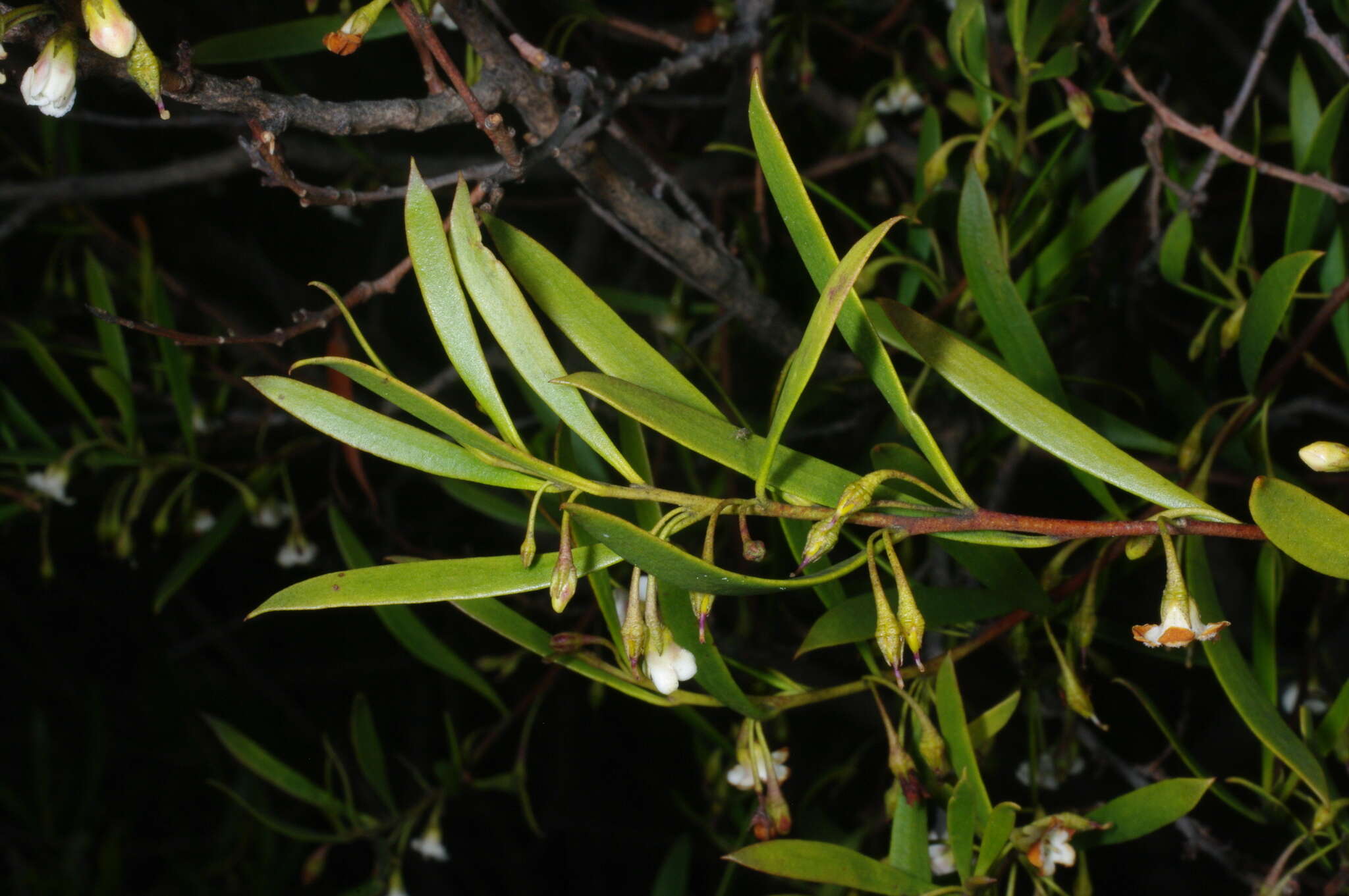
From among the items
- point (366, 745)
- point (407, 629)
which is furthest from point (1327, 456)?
point (366, 745)

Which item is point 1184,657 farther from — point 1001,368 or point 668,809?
point 668,809

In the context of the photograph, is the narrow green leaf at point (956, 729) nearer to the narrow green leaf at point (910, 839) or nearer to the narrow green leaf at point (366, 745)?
the narrow green leaf at point (910, 839)

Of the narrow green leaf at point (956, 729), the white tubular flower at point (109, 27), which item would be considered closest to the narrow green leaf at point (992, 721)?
the narrow green leaf at point (956, 729)

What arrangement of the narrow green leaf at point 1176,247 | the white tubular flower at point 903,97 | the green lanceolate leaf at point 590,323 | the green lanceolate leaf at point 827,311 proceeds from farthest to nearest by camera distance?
the white tubular flower at point 903,97 < the narrow green leaf at point 1176,247 < the green lanceolate leaf at point 590,323 < the green lanceolate leaf at point 827,311

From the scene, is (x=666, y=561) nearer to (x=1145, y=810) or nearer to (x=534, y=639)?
(x=534, y=639)

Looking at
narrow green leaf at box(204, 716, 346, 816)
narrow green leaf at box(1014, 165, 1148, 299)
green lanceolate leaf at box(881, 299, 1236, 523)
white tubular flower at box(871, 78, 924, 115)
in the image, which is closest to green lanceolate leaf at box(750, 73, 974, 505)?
green lanceolate leaf at box(881, 299, 1236, 523)

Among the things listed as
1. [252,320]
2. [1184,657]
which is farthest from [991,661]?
[252,320]
